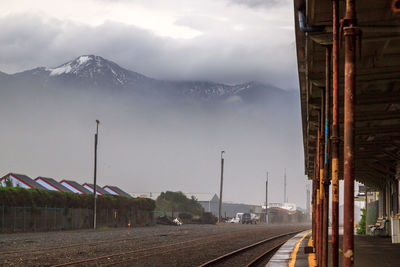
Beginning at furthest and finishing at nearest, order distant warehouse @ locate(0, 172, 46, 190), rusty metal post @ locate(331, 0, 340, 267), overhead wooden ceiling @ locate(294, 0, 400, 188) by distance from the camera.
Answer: distant warehouse @ locate(0, 172, 46, 190)
overhead wooden ceiling @ locate(294, 0, 400, 188)
rusty metal post @ locate(331, 0, 340, 267)

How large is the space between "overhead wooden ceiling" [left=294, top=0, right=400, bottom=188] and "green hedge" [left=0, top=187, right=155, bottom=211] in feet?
93.8

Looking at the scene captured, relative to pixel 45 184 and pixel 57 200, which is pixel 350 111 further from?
pixel 45 184

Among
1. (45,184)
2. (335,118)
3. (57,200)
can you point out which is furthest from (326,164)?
(45,184)

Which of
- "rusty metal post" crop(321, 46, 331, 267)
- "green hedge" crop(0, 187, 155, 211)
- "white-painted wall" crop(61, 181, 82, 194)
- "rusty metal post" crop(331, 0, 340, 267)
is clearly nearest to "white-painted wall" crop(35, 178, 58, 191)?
"white-painted wall" crop(61, 181, 82, 194)

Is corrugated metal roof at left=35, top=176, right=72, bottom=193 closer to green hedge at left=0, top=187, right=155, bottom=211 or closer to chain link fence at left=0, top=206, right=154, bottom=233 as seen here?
green hedge at left=0, top=187, right=155, bottom=211

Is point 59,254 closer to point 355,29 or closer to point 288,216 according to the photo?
point 355,29

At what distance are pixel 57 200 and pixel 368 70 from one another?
149 feet

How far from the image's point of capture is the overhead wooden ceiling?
1082 cm

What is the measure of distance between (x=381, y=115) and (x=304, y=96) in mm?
2560

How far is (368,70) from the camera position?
14.6 metres

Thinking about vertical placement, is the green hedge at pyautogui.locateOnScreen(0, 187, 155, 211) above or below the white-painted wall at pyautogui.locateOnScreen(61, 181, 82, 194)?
below

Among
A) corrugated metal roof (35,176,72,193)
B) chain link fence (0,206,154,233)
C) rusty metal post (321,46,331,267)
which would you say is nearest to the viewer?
rusty metal post (321,46,331,267)

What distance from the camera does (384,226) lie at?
38250 mm

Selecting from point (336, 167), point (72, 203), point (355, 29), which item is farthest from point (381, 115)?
point (72, 203)
